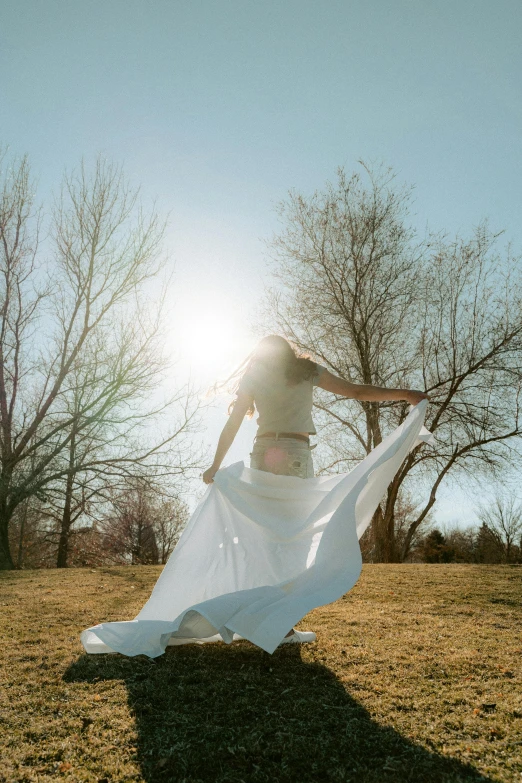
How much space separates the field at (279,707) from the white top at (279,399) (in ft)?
5.08

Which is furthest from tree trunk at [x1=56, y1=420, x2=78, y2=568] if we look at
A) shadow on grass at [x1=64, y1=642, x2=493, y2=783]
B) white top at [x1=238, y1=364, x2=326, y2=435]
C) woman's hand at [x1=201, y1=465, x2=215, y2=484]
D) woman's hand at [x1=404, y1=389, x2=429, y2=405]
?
shadow on grass at [x1=64, y1=642, x2=493, y2=783]

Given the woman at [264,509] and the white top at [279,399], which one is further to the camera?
the white top at [279,399]

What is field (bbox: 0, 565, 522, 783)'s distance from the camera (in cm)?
212

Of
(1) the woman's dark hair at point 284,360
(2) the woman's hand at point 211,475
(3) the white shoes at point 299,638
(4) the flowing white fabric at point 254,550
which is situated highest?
(1) the woman's dark hair at point 284,360

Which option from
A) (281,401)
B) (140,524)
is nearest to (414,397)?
(281,401)

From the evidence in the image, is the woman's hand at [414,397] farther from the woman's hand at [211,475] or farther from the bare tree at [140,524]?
the bare tree at [140,524]

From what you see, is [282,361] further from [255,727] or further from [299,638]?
[255,727]

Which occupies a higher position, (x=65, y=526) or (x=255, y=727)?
(x=65, y=526)

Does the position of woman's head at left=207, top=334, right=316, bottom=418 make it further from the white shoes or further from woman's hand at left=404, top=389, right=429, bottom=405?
the white shoes

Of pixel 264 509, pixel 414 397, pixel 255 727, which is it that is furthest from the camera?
pixel 414 397

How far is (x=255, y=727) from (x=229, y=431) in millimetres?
2071

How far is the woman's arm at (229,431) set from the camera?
162 inches

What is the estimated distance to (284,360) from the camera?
13.4 feet

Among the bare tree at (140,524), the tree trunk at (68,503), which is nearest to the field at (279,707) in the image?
the tree trunk at (68,503)
